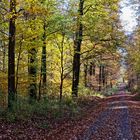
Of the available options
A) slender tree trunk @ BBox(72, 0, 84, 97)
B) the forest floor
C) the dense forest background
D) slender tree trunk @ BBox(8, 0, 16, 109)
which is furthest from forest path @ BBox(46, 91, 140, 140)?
slender tree trunk @ BBox(72, 0, 84, 97)

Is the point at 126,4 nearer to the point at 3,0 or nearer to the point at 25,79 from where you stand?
the point at 25,79

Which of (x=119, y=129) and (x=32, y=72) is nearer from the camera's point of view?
(x=119, y=129)

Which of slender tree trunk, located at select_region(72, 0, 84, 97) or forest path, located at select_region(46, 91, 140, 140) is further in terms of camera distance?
slender tree trunk, located at select_region(72, 0, 84, 97)

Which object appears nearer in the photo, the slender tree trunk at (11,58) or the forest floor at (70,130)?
the forest floor at (70,130)

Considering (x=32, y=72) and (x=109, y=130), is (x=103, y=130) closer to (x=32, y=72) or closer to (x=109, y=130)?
(x=109, y=130)

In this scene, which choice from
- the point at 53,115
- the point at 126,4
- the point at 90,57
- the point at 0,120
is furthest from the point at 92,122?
the point at 126,4

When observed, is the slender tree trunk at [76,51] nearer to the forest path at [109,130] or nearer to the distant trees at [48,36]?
the distant trees at [48,36]

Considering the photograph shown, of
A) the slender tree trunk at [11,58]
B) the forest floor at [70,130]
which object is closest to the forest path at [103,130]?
the forest floor at [70,130]

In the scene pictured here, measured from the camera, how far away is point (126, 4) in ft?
105

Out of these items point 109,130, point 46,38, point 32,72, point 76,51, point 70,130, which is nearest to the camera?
point 70,130

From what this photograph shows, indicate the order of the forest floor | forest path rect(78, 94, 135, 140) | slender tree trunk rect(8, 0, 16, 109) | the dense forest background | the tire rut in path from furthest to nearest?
the dense forest background
slender tree trunk rect(8, 0, 16, 109)
forest path rect(78, 94, 135, 140)
the tire rut in path
the forest floor

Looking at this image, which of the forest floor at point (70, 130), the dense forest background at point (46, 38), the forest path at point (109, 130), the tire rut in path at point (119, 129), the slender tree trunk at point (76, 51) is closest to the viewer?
the forest floor at point (70, 130)

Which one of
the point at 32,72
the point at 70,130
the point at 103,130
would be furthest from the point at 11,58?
the point at 103,130

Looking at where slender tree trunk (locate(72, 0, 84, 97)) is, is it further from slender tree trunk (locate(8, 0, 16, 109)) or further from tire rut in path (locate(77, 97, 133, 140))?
slender tree trunk (locate(8, 0, 16, 109))
